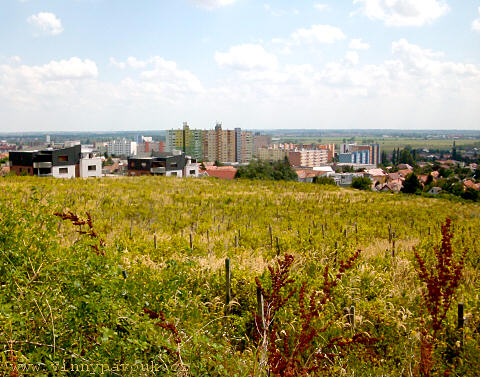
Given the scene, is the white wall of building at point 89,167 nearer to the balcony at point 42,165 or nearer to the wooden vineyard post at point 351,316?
the balcony at point 42,165

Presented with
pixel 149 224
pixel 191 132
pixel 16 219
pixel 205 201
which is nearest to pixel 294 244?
pixel 149 224

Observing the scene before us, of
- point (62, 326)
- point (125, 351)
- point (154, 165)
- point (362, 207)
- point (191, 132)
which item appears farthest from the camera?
point (191, 132)

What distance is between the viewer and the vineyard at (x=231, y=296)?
312 cm

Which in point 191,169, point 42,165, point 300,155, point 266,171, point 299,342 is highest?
point 300,155

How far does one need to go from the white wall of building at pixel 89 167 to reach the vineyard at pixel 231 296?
4426 cm

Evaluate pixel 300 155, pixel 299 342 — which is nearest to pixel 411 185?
pixel 299 342

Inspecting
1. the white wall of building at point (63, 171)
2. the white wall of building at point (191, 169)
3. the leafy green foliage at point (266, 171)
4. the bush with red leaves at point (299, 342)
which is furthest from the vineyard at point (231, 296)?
the white wall of building at point (191, 169)

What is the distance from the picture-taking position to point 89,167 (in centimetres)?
5712

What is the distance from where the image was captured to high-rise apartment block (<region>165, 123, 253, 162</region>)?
15100 centimetres

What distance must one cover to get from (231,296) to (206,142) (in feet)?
486

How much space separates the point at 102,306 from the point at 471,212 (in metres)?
17.9

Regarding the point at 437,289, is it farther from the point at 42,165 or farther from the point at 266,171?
the point at 42,165

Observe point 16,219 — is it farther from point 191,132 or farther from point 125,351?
point 191,132

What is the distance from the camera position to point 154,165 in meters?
62.5
